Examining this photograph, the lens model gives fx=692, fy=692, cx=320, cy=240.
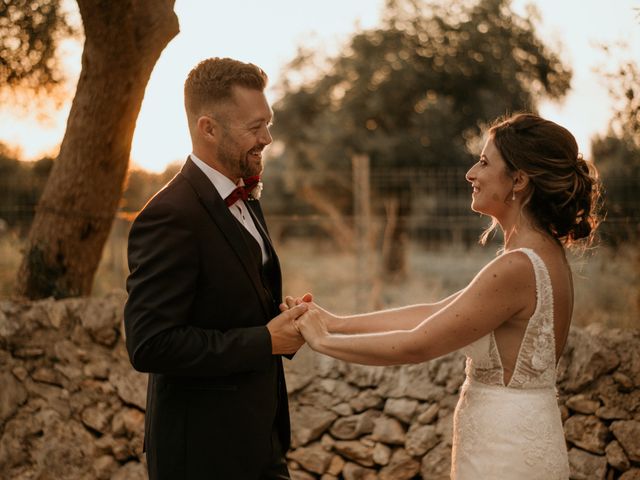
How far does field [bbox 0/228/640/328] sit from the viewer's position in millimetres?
8883

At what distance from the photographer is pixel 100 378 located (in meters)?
5.42

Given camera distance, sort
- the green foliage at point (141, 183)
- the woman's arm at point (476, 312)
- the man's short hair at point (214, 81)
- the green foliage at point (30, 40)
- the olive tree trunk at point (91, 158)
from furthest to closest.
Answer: the green foliage at point (141, 183) < the green foliage at point (30, 40) < the olive tree trunk at point (91, 158) < the man's short hair at point (214, 81) < the woman's arm at point (476, 312)

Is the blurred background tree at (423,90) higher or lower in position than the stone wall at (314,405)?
higher

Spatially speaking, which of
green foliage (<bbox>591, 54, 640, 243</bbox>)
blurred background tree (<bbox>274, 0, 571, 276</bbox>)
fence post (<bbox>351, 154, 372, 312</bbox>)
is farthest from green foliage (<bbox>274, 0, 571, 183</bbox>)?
fence post (<bbox>351, 154, 372, 312</bbox>)

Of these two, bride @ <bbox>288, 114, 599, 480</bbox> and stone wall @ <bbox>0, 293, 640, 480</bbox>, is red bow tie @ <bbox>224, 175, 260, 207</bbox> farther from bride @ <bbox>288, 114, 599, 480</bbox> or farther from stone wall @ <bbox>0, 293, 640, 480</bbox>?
stone wall @ <bbox>0, 293, 640, 480</bbox>

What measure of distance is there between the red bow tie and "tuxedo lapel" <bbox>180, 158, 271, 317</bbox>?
11 centimetres

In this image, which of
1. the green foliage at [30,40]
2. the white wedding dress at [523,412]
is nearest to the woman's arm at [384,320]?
the white wedding dress at [523,412]

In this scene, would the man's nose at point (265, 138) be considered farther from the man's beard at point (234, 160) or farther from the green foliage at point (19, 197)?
the green foliage at point (19, 197)

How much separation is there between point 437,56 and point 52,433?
51.2 feet

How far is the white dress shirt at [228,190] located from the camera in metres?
2.94

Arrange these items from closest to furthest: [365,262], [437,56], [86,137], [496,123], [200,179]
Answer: [200,179] → [496,123] → [86,137] → [365,262] → [437,56]

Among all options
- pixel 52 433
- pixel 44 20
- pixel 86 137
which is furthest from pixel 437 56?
pixel 52 433

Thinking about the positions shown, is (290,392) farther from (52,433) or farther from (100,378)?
(52,433)

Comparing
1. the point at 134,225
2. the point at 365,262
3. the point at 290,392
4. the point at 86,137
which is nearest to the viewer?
the point at 134,225
